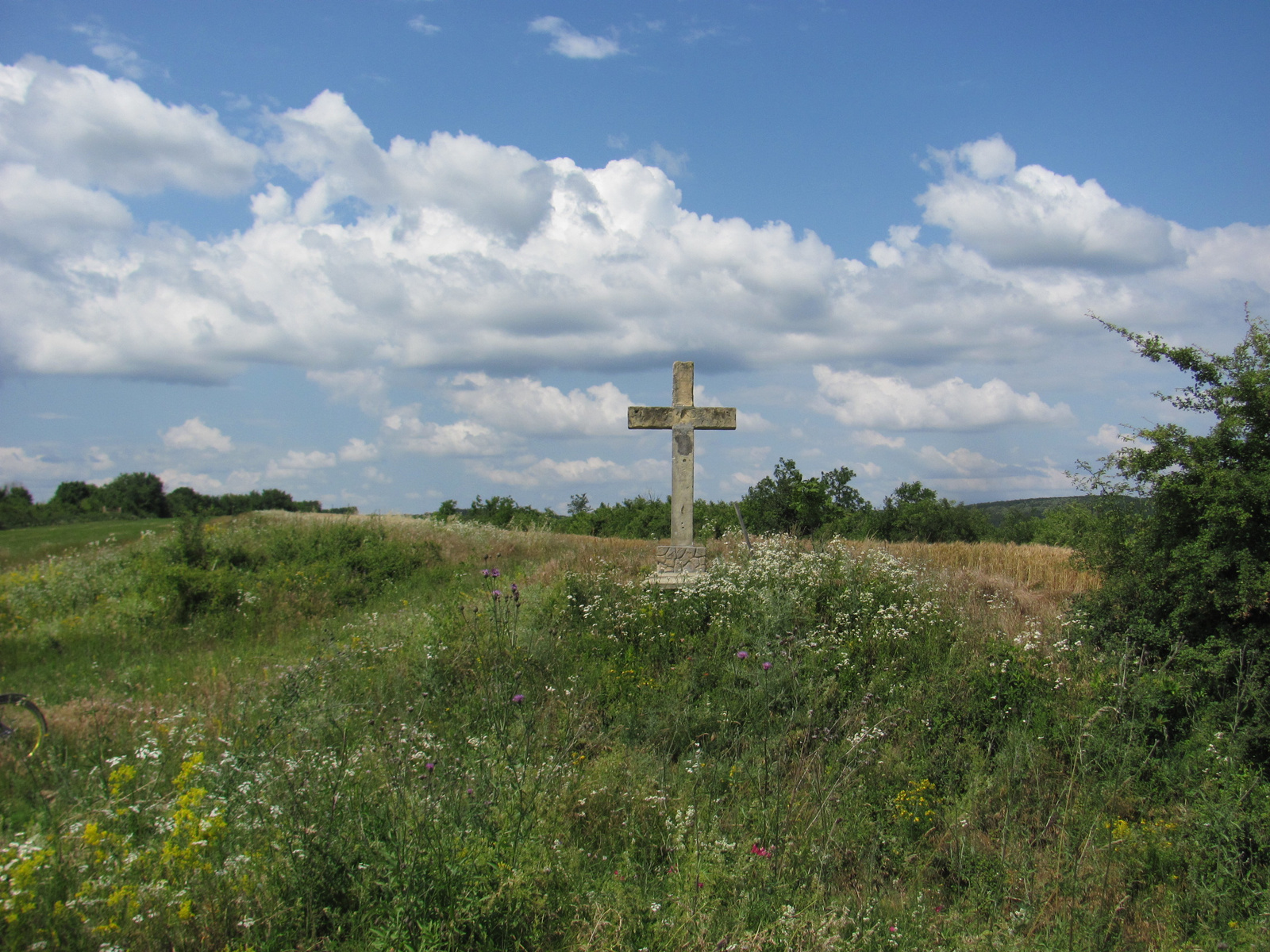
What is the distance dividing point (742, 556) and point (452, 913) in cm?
893

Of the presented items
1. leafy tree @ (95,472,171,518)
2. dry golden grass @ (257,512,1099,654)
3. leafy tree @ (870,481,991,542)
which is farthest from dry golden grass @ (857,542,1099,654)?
leafy tree @ (95,472,171,518)

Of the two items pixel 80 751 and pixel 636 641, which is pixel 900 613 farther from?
pixel 80 751

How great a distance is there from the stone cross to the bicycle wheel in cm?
801

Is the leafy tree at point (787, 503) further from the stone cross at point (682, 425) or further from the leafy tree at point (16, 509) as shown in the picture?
the leafy tree at point (16, 509)

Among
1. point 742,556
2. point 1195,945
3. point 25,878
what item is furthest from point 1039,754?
point 25,878

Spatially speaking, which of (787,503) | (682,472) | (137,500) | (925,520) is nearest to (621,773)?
(682,472)

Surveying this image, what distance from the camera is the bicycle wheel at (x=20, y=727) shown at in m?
5.01

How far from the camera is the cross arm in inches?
474

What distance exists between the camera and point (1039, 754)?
6773 millimetres

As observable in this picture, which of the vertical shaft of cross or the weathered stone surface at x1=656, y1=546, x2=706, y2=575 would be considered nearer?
the weathered stone surface at x1=656, y1=546, x2=706, y2=575

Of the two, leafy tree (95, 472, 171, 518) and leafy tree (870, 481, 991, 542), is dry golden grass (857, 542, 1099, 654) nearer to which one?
leafy tree (870, 481, 991, 542)

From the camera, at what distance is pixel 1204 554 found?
7672 mm

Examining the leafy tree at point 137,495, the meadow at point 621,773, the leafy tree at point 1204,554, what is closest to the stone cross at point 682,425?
the meadow at point 621,773

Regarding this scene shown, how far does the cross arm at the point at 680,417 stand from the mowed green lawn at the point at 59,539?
14.0 metres
